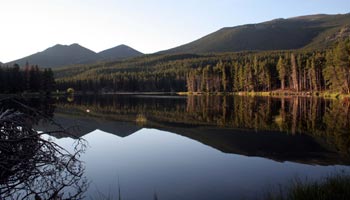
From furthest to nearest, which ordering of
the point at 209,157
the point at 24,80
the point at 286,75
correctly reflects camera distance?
the point at 286,75, the point at 24,80, the point at 209,157

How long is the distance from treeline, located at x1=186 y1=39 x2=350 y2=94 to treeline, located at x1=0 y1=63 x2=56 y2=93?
215 ft

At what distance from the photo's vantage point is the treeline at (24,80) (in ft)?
343

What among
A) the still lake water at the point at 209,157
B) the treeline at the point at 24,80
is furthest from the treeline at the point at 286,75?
the treeline at the point at 24,80

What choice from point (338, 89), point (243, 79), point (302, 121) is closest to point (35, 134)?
point (302, 121)

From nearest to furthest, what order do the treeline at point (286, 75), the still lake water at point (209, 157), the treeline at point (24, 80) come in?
the still lake water at point (209, 157) < the treeline at point (286, 75) < the treeline at point (24, 80)

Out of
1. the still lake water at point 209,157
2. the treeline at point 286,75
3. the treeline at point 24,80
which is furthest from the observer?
the treeline at point 24,80

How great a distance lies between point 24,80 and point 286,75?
8560cm

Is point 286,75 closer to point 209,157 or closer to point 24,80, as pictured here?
point 24,80

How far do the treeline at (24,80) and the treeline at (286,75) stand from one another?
6548cm

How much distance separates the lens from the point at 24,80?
11106 cm

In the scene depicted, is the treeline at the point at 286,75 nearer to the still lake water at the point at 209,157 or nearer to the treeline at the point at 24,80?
the still lake water at the point at 209,157

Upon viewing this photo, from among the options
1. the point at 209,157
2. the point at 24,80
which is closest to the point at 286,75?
the point at 24,80

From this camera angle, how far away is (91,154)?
2111 centimetres

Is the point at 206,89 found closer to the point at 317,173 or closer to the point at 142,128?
the point at 142,128
